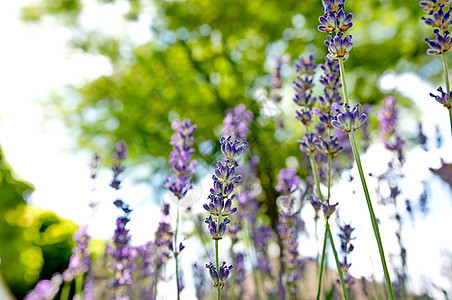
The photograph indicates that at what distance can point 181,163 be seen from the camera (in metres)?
1.65

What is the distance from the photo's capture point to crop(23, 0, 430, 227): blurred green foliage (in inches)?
337

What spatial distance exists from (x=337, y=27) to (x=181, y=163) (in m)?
0.90

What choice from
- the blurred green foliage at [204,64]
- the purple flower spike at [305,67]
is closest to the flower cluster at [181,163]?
the purple flower spike at [305,67]

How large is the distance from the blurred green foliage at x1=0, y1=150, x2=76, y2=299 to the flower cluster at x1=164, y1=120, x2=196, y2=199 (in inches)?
426

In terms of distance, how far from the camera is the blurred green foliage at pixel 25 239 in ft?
34.1

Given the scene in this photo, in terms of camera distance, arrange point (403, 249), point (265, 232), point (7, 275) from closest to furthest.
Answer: point (403, 249) → point (265, 232) → point (7, 275)

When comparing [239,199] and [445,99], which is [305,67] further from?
[239,199]

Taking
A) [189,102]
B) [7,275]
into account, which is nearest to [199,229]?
[189,102]

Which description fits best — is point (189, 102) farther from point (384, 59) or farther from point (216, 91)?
point (384, 59)

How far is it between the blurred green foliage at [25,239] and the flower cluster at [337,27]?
11726mm

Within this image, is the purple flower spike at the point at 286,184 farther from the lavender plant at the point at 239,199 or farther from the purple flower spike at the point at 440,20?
the purple flower spike at the point at 440,20

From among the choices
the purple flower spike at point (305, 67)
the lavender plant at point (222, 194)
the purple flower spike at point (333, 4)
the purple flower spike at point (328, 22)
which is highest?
the purple flower spike at point (305, 67)

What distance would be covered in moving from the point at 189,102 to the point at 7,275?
24.8ft

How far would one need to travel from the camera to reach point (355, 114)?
103cm
